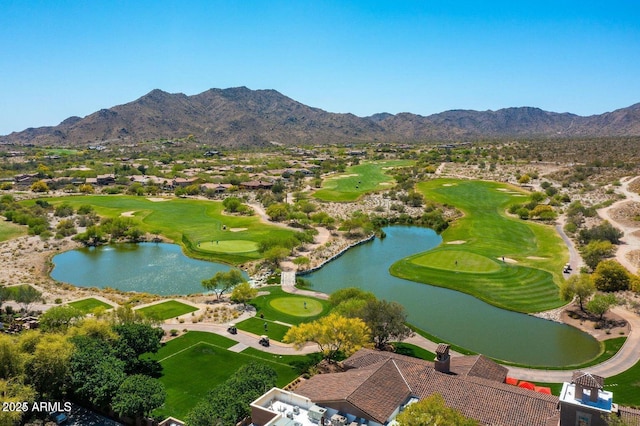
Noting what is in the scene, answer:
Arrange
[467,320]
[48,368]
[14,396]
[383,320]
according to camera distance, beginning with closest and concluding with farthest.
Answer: [14,396], [48,368], [383,320], [467,320]

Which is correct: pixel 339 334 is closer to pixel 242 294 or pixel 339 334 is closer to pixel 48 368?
pixel 242 294

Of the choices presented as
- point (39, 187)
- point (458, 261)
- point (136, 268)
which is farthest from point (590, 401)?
point (39, 187)

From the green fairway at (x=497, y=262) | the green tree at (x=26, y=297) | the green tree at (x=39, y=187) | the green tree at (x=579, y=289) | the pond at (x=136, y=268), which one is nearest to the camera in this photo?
the green tree at (x=579, y=289)

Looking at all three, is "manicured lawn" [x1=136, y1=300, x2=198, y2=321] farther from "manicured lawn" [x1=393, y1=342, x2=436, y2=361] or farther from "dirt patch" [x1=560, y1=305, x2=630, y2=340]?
"dirt patch" [x1=560, y1=305, x2=630, y2=340]

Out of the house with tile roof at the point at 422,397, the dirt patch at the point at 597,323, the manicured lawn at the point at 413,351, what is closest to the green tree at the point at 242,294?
the manicured lawn at the point at 413,351

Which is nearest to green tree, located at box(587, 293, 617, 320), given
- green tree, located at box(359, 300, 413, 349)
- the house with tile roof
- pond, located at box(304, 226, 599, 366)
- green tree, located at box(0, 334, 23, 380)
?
pond, located at box(304, 226, 599, 366)

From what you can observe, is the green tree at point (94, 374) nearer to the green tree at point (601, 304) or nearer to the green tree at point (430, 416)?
the green tree at point (430, 416)

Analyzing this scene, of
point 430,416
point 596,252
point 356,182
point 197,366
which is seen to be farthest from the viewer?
point 356,182
